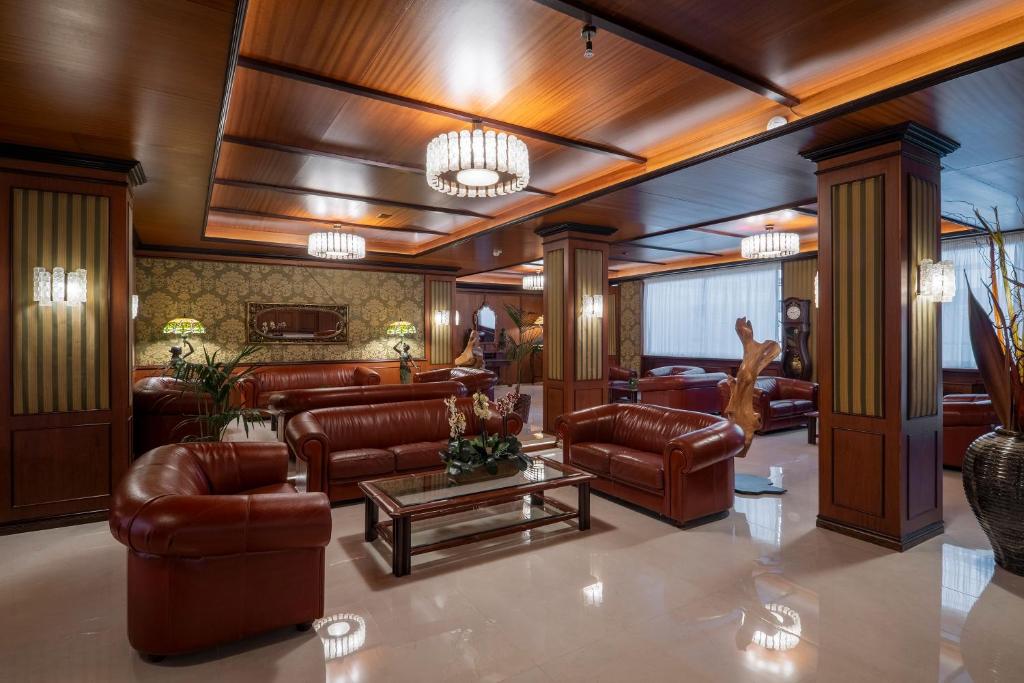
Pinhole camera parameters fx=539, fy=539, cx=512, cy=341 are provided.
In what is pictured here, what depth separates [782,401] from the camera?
7.79m

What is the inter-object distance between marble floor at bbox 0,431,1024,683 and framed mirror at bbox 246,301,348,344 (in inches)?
215

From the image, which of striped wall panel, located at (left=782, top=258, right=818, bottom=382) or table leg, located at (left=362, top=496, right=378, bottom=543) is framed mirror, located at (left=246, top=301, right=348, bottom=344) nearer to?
table leg, located at (left=362, top=496, right=378, bottom=543)

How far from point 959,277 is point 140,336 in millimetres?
11823

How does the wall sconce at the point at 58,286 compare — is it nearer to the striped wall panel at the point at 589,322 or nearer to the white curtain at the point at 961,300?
the striped wall panel at the point at 589,322

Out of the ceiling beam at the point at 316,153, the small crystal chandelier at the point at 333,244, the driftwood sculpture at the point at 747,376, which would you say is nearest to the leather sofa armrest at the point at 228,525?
the ceiling beam at the point at 316,153

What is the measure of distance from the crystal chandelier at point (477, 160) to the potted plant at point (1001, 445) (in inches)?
110

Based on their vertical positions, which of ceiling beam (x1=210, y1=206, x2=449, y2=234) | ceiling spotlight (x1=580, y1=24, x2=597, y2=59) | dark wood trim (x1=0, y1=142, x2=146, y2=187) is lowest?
dark wood trim (x1=0, y1=142, x2=146, y2=187)

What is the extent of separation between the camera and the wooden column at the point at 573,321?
6.52 metres

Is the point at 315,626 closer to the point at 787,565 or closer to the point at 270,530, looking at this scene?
the point at 270,530

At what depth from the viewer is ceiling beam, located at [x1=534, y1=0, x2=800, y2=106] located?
246 centimetres

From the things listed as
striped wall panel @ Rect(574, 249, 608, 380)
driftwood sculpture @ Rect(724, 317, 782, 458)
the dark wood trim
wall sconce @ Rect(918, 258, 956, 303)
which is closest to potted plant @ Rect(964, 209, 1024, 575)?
wall sconce @ Rect(918, 258, 956, 303)

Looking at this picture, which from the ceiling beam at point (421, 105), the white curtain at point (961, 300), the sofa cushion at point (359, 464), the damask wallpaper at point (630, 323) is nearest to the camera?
the ceiling beam at point (421, 105)

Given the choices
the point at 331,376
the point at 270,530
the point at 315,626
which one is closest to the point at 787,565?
the point at 315,626

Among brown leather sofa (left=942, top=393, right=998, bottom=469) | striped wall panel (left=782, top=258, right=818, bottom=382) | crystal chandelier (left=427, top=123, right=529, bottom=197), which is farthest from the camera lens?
striped wall panel (left=782, top=258, right=818, bottom=382)
